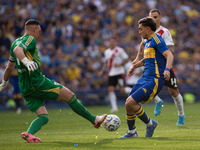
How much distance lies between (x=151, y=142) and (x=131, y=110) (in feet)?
2.76

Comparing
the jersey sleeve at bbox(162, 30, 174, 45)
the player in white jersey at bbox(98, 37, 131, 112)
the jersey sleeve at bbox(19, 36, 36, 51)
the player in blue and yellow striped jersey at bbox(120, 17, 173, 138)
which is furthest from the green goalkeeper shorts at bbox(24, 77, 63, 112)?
the player in white jersey at bbox(98, 37, 131, 112)

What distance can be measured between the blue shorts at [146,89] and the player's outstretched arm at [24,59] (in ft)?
5.90

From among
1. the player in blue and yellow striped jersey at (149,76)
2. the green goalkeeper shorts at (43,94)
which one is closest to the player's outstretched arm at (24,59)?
the green goalkeeper shorts at (43,94)

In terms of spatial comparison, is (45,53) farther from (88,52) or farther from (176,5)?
(176,5)

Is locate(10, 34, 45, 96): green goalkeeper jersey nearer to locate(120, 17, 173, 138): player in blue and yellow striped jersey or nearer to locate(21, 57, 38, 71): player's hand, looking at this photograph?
locate(21, 57, 38, 71): player's hand

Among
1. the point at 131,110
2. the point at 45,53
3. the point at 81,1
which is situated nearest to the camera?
the point at 131,110

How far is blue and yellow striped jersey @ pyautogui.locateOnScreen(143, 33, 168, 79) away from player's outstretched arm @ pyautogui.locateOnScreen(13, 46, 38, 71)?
2.06 m

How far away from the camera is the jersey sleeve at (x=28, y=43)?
24.2ft

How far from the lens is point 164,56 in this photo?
769 cm

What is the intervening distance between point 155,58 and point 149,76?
36cm

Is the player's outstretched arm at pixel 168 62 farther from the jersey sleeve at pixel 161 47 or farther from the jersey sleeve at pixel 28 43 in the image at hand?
the jersey sleeve at pixel 28 43

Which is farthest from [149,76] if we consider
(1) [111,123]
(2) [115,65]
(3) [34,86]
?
(2) [115,65]

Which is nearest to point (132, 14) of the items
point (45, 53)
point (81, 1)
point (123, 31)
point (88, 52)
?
point (123, 31)

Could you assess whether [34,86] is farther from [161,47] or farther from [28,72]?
[161,47]
